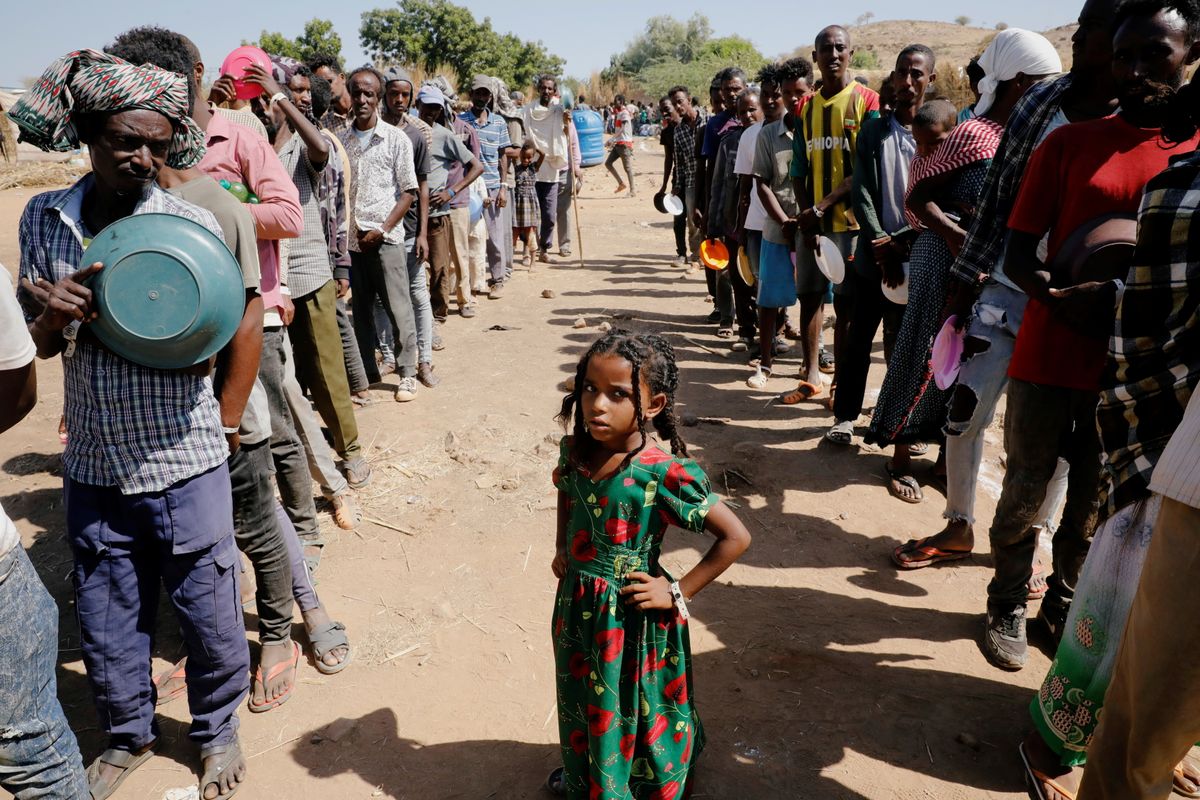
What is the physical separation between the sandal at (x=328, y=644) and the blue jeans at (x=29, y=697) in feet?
3.69

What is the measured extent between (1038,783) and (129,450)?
2826 mm

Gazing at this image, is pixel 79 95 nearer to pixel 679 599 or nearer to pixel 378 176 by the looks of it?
pixel 679 599

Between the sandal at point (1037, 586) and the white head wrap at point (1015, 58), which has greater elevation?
the white head wrap at point (1015, 58)

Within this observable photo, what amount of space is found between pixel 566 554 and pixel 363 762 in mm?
1110

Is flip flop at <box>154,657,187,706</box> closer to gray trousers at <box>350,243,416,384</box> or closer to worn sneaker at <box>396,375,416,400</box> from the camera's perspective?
worn sneaker at <box>396,375,416,400</box>

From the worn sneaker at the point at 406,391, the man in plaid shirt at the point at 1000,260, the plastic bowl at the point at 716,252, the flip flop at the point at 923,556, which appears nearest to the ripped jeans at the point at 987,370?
the man in plaid shirt at the point at 1000,260

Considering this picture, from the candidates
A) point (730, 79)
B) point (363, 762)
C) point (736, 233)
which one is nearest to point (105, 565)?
point (363, 762)

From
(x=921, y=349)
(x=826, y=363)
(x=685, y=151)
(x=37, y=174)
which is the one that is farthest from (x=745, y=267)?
(x=37, y=174)

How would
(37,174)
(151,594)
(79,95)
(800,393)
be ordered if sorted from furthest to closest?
(37,174), (800,393), (151,594), (79,95)

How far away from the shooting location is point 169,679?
303 centimetres

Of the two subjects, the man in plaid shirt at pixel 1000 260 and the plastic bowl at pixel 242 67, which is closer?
the man in plaid shirt at pixel 1000 260

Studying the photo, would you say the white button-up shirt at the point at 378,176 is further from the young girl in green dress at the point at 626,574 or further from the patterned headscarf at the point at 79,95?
the young girl in green dress at the point at 626,574

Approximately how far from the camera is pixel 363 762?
8.63 feet

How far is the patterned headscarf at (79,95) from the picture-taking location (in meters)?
1.97
